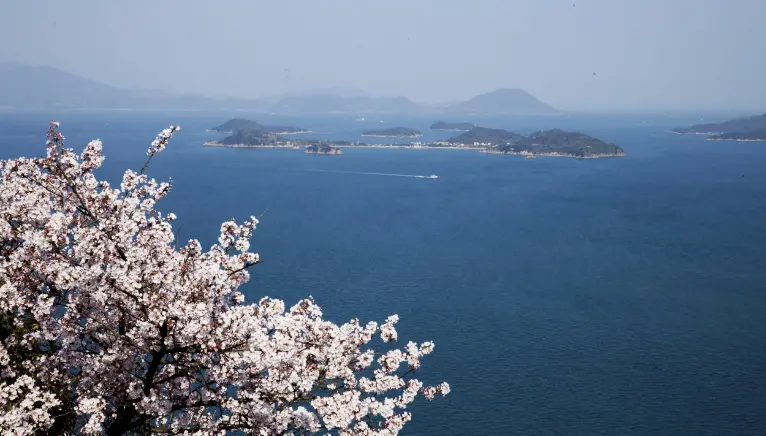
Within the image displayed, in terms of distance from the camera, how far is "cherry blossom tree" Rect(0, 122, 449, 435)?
663 centimetres

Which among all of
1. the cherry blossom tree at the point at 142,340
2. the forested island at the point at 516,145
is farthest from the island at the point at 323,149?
the cherry blossom tree at the point at 142,340

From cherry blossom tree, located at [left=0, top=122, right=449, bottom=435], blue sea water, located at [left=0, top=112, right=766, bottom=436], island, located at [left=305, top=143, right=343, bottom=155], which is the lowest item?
blue sea water, located at [left=0, top=112, right=766, bottom=436]

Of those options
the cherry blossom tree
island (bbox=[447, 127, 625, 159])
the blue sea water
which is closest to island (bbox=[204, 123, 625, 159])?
island (bbox=[447, 127, 625, 159])

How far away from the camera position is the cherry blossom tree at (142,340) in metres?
6.63

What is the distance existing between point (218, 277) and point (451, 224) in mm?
70563

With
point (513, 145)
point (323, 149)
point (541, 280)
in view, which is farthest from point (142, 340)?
point (513, 145)

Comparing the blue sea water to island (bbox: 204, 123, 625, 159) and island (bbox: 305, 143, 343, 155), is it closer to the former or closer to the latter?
island (bbox: 305, 143, 343, 155)

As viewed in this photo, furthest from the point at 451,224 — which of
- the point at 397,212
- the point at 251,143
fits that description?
the point at 251,143

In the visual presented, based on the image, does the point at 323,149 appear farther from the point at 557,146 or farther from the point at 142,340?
the point at 142,340

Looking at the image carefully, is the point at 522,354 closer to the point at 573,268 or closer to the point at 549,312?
the point at 549,312

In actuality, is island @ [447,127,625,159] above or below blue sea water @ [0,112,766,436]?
above

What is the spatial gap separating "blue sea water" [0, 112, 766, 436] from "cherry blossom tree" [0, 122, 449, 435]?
24.1 m

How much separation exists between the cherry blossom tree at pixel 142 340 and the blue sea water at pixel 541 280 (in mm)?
24125

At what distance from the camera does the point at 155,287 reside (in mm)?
6934
